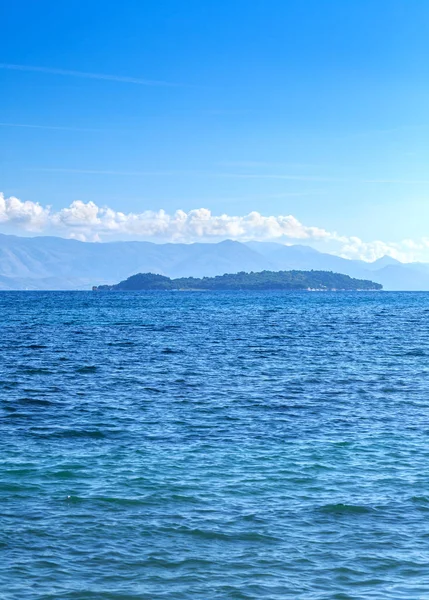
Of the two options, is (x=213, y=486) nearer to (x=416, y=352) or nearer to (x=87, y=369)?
(x=87, y=369)

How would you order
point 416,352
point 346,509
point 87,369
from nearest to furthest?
point 346,509 < point 87,369 < point 416,352

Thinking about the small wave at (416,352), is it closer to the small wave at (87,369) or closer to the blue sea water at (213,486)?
the blue sea water at (213,486)

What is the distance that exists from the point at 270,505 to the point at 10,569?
7185 mm

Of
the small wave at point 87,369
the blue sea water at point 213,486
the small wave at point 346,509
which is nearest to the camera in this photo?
the blue sea water at point 213,486

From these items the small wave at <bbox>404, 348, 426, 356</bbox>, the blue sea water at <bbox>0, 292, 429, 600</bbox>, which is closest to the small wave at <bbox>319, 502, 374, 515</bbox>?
the blue sea water at <bbox>0, 292, 429, 600</bbox>

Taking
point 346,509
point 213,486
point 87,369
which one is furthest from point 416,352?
point 346,509

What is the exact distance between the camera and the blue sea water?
1567 cm

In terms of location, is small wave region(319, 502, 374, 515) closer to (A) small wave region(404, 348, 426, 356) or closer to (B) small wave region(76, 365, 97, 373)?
(B) small wave region(76, 365, 97, 373)

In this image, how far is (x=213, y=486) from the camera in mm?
21469

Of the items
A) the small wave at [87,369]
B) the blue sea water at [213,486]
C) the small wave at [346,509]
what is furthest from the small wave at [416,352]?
the small wave at [346,509]

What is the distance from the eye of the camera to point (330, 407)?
34156mm

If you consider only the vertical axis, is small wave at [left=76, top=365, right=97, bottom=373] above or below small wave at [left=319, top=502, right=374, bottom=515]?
above

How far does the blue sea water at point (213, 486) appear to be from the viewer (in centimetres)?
1567

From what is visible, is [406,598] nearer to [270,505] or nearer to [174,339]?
[270,505]
